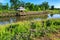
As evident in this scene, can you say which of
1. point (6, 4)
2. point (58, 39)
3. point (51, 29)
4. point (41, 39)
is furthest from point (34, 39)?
point (6, 4)

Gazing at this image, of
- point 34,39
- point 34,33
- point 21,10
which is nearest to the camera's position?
point 34,39

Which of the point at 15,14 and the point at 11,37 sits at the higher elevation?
the point at 11,37

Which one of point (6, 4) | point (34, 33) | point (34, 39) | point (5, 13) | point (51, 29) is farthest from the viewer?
point (6, 4)

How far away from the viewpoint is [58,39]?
6918mm

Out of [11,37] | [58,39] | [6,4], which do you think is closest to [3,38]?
[11,37]

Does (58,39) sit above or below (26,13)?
above

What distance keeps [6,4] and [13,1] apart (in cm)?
209

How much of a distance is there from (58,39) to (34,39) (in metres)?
0.94

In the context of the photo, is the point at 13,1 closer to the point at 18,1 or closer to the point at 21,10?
the point at 18,1

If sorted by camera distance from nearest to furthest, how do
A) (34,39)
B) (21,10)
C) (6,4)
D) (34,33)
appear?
(34,39) < (34,33) < (21,10) < (6,4)

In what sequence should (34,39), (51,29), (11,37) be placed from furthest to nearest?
(51,29)
(34,39)
(11,37)

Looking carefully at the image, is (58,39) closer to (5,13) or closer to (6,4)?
(5,13)

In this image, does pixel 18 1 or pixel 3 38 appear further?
pixel 18 1

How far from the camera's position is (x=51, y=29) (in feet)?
28.2
